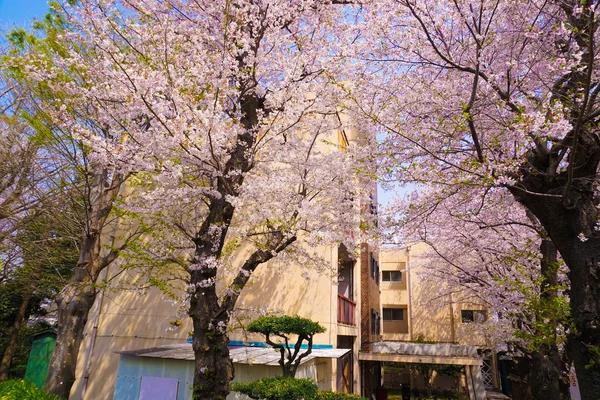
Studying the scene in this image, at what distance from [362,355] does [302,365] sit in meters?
6.42

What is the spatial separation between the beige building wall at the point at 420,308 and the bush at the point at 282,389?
16.9 metres

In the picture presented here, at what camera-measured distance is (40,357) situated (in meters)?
13.3

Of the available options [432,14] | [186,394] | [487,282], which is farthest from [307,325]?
[487,282]

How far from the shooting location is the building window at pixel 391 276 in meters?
26.7

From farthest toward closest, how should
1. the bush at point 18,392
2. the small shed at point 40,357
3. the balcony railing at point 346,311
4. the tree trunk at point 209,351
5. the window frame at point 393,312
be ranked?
1. the window frame at point 393,312
2. the small shed at point 40,357
3. the balcony railing at point 346,311
4. the tree trunk at point 209,351
5. the bush at point 18,392

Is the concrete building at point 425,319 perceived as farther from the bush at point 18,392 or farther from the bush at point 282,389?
the bush at point 18,392

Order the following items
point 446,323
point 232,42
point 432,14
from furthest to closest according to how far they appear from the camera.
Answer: point 446,323
point 232,42
point 432,14

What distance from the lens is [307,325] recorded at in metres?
7.46

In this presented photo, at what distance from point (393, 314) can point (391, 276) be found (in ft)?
8.57

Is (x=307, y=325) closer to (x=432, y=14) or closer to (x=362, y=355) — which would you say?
(x=432, y=14)

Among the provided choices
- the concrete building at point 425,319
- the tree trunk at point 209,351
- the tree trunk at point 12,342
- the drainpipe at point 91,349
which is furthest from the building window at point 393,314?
the tree trunk at point 209,351

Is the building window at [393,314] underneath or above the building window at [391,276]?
underneath

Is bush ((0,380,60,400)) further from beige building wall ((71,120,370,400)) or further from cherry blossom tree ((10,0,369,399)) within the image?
beige building wall ((71,120,370,400))

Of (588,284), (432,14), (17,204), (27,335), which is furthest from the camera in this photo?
(27,335)
